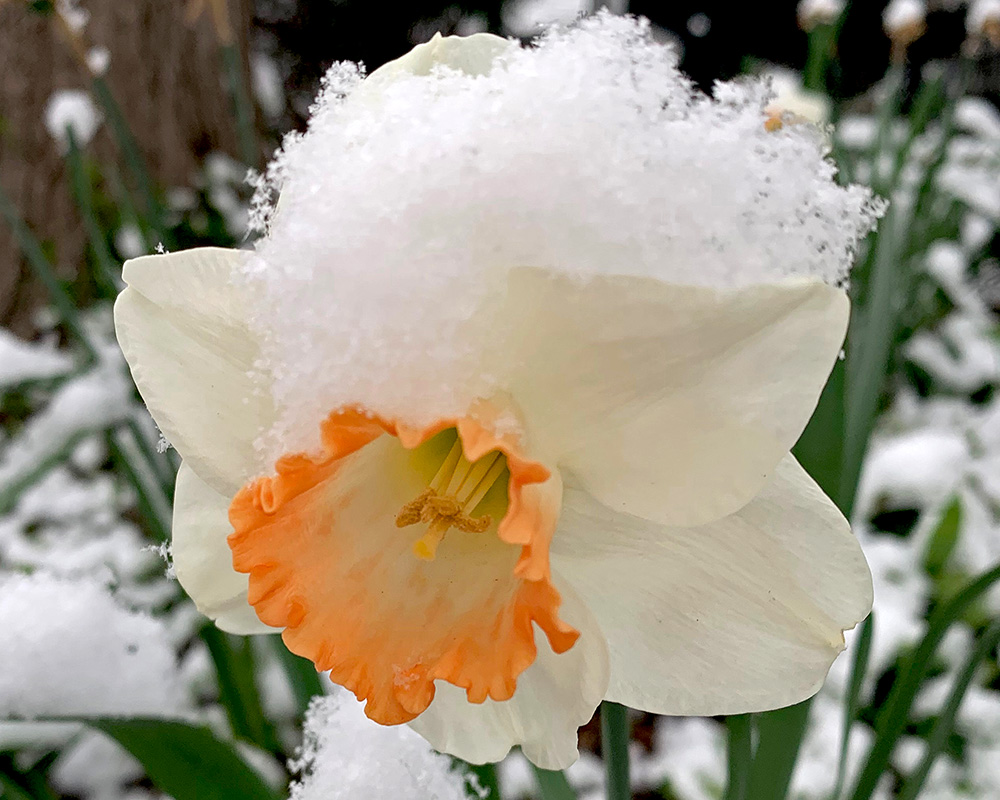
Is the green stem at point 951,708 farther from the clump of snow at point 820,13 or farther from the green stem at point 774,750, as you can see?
the clump of snow at point 820,13

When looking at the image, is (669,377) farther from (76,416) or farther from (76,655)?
(76,416)

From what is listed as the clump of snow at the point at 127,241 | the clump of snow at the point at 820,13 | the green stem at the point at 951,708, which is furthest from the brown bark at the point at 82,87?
the green stem at the point at 951,708

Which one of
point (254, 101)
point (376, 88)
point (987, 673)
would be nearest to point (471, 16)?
point (254, 101)

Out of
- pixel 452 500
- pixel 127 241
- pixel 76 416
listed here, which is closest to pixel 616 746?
pixel 452 500

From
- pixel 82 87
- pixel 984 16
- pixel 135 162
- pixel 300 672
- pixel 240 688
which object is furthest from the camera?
pixel 82 87

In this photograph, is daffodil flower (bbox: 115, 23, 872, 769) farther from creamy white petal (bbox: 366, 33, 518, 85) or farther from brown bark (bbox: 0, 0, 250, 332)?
brown bark (bbox: 0, 0, 250, 332)

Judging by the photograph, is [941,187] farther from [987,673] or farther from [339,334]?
[339,334]

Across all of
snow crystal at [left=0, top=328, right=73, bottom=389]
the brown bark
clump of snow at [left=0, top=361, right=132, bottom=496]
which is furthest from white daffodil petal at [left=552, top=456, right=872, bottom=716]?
the brown bark
